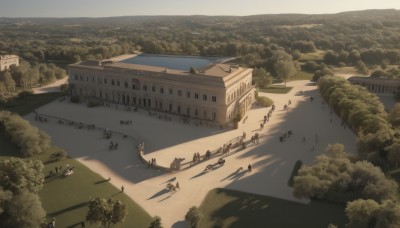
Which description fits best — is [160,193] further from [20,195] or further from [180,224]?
[20,195]

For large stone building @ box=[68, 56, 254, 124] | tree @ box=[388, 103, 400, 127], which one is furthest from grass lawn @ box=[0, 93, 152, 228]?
tree @ box=[388, 103, 400, 127]

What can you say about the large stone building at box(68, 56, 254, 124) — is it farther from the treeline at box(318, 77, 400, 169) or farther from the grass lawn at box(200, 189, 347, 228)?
the grass lawn at box(200, 189, 347, 228)

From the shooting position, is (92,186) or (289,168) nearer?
(92,186)

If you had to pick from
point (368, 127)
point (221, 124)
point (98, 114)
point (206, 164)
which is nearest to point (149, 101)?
point (98, 114)

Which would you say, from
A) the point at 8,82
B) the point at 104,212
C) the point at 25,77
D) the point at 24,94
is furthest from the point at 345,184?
the point at 25,77

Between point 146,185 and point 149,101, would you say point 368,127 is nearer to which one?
point 146,185
